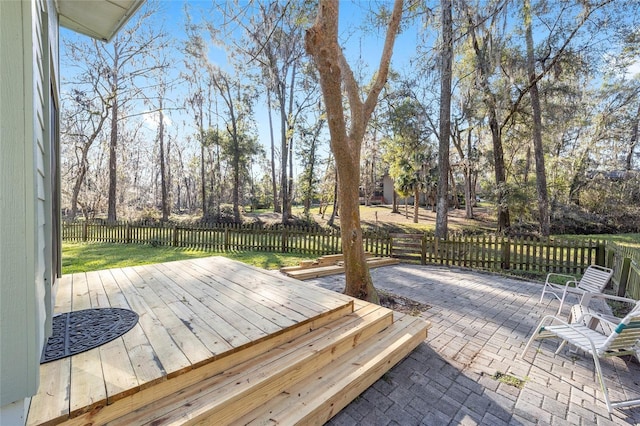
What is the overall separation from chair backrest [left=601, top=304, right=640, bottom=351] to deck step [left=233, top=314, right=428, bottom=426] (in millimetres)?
1511

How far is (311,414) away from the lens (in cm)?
183

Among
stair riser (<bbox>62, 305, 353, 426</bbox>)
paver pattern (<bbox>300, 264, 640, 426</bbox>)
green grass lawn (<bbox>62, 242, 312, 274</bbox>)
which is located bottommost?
paver pattern (<bbox>300, 264, 640, 426</bbox>)

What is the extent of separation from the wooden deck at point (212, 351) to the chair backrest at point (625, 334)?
4.87 feet

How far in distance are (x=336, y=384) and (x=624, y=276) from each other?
5.87 meters

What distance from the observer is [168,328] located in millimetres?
2221

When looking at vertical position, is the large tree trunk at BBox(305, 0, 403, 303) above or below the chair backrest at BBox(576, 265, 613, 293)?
above

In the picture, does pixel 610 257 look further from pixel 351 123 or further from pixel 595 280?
pixel 351 123

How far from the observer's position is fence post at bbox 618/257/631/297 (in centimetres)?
481

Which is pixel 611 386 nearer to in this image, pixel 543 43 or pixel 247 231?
pixel 247 231

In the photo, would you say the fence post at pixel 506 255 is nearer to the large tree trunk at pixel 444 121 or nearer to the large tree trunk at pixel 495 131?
the large tree trunk at pixel 444 121

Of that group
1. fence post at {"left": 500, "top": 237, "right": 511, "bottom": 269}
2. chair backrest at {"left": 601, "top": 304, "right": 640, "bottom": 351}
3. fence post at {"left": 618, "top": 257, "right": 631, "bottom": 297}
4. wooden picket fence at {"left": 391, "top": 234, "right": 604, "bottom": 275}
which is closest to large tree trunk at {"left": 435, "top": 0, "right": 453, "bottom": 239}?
wooden picket fence at {"left": 391, "top": 234, "right": 604, "bottom": 275}

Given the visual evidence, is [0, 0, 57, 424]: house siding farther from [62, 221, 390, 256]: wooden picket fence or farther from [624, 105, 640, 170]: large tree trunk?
[624, 105, 640, 170]: large tree trunk

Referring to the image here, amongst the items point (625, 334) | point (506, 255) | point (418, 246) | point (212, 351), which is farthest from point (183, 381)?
point (506, 255)

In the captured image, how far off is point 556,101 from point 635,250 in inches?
376
